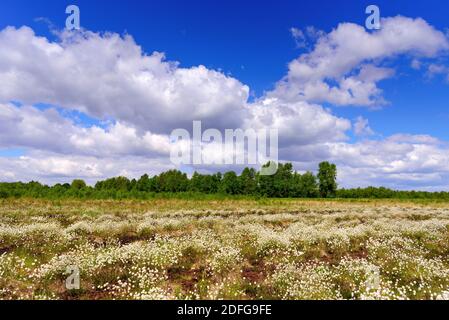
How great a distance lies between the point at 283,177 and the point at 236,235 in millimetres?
107745

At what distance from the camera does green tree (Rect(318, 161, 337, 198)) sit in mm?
116688

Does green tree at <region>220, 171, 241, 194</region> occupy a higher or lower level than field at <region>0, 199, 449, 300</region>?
higher

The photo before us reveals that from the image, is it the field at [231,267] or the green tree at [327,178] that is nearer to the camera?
the field at [231,267]

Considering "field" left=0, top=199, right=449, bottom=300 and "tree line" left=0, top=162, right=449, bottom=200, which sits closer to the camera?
"field" left=0, top=199, right=449, bottom=300

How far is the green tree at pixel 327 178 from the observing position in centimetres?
11669

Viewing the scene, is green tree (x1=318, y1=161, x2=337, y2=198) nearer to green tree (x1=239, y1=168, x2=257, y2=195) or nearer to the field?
green tree (x1=239, y1=168, x2=257, y2=195)

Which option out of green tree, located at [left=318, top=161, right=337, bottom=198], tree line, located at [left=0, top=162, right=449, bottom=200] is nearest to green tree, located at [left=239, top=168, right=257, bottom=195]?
tree line, located at [left=0, top=162, right=449, bottom=200]

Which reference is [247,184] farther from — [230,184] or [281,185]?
[281,185]

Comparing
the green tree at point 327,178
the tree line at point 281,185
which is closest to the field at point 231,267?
the tree line at point 281,185

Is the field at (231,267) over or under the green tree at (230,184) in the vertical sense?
under

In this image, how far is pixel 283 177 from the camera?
4781 inches

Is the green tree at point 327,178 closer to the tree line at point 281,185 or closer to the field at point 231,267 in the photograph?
the tree line at point 281,185

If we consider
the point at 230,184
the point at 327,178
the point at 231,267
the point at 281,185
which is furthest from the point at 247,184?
the point at 231,267
